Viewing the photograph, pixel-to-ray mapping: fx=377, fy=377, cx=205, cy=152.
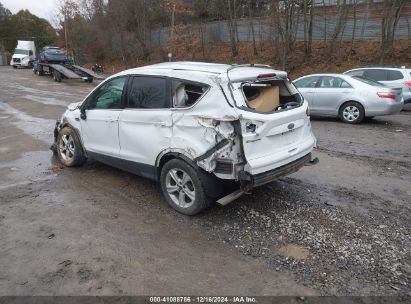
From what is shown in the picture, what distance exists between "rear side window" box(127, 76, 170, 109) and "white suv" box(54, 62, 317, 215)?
13 millimetres

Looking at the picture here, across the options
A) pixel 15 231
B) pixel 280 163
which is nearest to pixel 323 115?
pixel 280 163

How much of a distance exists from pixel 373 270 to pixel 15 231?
3.90 meters

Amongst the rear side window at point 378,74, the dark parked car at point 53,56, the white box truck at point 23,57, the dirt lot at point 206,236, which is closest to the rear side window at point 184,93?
the dirt lot at point 206,236

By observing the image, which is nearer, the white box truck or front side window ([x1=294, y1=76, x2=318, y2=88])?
front side window ([x1=294, y1=76, x2=318, y2=88])

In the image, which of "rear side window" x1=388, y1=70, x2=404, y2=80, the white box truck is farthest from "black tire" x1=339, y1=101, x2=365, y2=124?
the white box truck

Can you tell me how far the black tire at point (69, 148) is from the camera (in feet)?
21.0

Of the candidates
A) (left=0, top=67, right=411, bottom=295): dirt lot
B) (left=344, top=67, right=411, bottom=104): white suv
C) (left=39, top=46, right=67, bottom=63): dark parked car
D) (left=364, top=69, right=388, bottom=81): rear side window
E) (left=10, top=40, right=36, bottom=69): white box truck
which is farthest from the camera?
(left=10, top=40, right=36, bottom=69): white box truck

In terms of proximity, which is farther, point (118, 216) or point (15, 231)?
point (118, 216)

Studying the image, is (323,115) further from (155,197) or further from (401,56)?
(401,56)

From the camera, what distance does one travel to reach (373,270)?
11.6 ft

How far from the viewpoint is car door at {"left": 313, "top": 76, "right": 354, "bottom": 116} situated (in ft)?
36.1

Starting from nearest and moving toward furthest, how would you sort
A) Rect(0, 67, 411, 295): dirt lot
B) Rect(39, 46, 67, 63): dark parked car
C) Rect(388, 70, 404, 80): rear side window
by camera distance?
Rect(0, 67, 411, 295): dirt lot, Rect(388, 70, 404, 80): rear side window, Rect(39, 46, 67, 63): dark parked car

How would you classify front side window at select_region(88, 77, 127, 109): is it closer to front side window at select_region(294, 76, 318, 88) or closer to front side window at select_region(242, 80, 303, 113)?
front side window at select_region(242, 80, 303, 113)

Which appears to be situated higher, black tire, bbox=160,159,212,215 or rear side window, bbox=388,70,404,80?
rear side window, bbox=388,70,404,80
